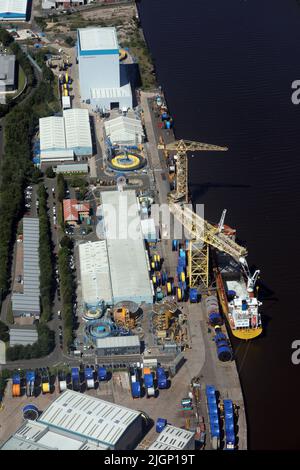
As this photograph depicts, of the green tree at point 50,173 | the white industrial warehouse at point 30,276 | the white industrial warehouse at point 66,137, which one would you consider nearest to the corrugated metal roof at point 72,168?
the green tree at point 50,173

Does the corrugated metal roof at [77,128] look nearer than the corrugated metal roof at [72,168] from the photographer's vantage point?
No

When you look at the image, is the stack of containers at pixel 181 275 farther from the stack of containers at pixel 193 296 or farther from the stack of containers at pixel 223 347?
the stack of containers at pixel 223 347

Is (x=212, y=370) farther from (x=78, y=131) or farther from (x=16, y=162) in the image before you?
(x=78, y=131)

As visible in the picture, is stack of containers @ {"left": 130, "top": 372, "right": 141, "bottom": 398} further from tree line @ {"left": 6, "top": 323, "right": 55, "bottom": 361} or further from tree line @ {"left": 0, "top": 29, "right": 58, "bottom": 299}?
tree line @ {"left": 0, "top": 29, "right": 58, "bottom": 299}

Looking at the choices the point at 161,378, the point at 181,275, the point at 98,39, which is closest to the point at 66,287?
the point at 181,275

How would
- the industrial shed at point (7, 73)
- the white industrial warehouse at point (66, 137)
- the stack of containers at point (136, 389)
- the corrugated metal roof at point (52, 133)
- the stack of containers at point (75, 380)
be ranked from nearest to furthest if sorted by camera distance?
the stack of containers at point (136, 389) < the stack of containers at point (75, 380) < the white industrial warehouse at point (66, 137) < the corrugated metal roof at point (52, 133) < the industrial shed at point (7, 73)

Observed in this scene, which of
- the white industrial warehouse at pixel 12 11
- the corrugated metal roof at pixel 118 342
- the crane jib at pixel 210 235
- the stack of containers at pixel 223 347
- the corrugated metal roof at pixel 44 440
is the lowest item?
the corrugated metal roof at pixel 44 440

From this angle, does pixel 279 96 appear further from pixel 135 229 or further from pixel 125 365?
pixel 125 365
